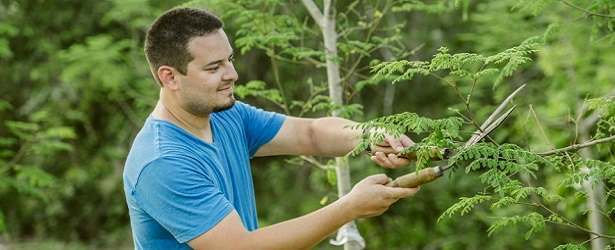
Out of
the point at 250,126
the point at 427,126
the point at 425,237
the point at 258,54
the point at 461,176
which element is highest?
the point at 427,126

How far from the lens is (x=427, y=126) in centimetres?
289

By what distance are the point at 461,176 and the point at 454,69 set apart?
4851 millimetres

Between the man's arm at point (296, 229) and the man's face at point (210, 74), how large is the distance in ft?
1.26

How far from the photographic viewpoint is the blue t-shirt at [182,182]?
3.08m

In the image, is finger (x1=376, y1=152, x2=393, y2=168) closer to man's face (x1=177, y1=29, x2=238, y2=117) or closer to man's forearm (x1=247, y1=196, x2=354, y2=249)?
man's forearm (x1=247, y1=196, x2=354, y2=249)

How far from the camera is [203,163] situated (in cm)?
323

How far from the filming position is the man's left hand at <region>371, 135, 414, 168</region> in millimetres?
3191

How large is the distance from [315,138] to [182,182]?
0.82m

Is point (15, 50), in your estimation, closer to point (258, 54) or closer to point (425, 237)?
point (258, 54)

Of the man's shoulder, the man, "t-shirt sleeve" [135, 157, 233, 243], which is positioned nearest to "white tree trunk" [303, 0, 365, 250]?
the man

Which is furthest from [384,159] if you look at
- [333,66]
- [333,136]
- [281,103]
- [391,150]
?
[281,103]

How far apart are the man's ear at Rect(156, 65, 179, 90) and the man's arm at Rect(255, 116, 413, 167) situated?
1.83 ft

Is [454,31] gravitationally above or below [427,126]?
below

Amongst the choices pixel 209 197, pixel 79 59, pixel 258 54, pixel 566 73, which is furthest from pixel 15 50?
pixel 209 197
